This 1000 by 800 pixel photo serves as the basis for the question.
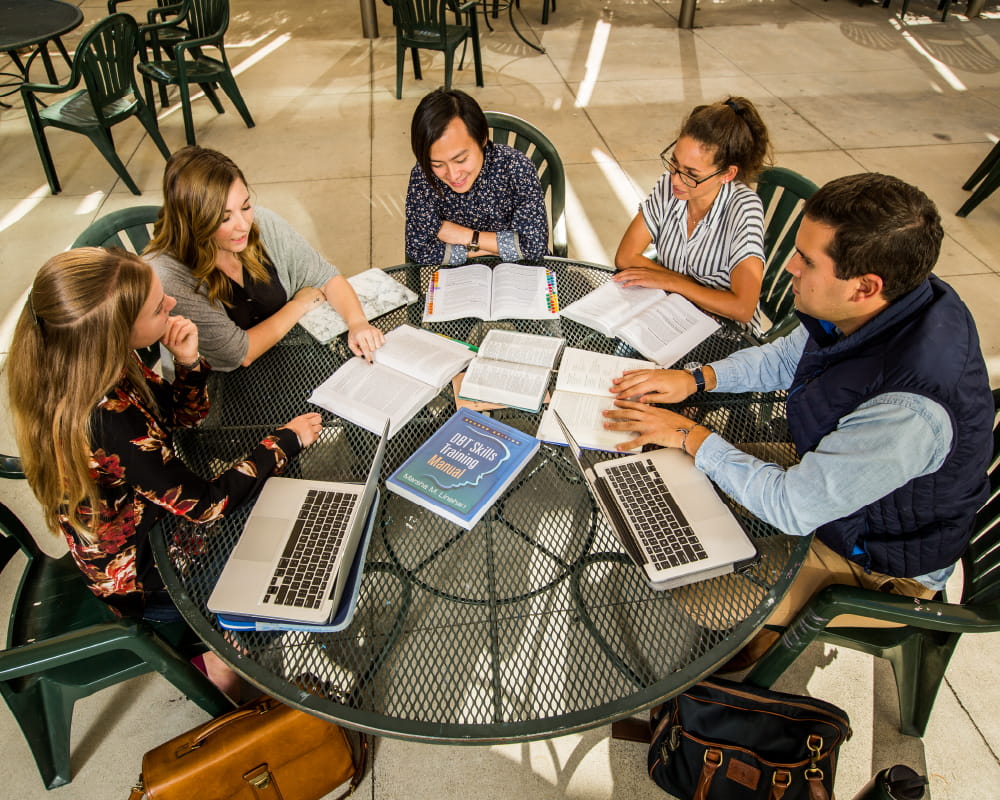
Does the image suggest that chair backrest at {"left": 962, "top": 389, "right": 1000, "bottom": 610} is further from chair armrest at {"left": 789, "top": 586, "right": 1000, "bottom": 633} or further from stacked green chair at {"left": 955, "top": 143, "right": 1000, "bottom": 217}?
stacked green chair at {"left": 955, "top": 143, "right": 1000, "bottom": 217}

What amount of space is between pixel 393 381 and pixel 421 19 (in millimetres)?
4498

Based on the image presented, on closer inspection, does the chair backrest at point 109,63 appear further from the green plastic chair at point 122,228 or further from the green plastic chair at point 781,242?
the green plastic chair at point 781,242

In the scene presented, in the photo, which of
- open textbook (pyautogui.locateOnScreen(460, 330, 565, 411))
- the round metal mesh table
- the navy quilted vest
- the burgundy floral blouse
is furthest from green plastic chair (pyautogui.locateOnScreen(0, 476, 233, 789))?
the navy quilted vest

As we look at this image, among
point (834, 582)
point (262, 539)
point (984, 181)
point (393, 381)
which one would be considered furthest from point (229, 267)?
point (984, 181)

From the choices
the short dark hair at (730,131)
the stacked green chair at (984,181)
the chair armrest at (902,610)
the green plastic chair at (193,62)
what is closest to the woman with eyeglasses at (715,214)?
the short dark hair at (730,131)

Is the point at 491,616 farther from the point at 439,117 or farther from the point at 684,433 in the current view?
the point at 439,117

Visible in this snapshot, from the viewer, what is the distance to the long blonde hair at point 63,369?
1.25m

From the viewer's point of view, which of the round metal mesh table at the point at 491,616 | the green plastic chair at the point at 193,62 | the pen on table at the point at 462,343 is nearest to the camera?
the round metal mesh table at the point at 491,616

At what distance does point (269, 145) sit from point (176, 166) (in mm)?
3521

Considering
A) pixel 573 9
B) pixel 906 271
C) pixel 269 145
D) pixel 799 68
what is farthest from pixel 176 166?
pixel 573 9

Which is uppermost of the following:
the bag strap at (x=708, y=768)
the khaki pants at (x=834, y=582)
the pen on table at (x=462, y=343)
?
the pen on table at (x=462, y=343)

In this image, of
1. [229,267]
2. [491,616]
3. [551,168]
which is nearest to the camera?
[491,616]

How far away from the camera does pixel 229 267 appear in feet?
6.25

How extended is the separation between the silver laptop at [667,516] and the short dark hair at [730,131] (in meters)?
1.06
